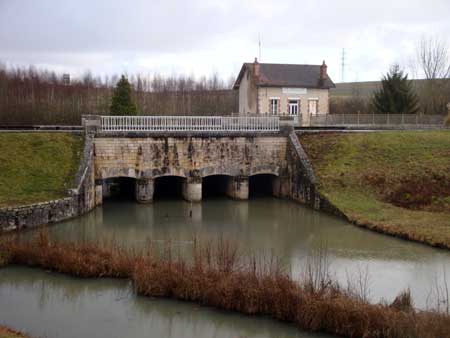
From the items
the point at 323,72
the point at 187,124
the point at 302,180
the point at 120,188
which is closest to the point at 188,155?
the point at 187,124

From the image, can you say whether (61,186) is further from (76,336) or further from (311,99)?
(311,99)

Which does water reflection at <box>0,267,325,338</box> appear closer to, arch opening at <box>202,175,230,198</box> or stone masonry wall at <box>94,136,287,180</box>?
stone masonry wall at <box>94,136,287,180</box>

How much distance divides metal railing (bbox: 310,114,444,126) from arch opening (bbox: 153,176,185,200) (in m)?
10.8

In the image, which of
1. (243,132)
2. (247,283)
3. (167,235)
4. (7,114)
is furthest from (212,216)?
(7,114)

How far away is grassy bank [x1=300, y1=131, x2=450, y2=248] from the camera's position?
709 inches

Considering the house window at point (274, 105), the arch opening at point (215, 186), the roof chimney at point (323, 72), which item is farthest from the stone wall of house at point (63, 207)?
the roof chimney at point (323, 72)

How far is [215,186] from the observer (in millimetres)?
28781

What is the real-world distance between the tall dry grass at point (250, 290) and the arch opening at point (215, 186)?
13400 mm

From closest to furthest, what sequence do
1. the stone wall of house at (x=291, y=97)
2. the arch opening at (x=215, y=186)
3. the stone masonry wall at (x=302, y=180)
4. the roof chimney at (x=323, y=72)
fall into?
the stone masonry wall at (x=302, y=180)
the arch opening at (x=215, y=186)
the stone wall of house at (x=291, y=97)
the roof chimney at (x=323, y=72)

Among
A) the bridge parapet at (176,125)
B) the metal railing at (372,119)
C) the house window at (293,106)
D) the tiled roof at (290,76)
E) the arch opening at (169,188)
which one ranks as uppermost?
the tiled roof at (290,76)

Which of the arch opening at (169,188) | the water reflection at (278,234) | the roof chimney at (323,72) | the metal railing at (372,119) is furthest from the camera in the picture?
the roof chimney at (323,72)

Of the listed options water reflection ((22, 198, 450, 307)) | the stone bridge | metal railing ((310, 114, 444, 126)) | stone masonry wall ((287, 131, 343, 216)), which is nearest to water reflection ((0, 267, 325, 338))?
water reflection ((22, 198, 450, 307))

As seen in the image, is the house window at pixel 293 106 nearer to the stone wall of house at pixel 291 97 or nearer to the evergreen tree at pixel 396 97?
the stone wall of house at pixel 291 97

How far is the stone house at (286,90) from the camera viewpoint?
35094 millimetres
